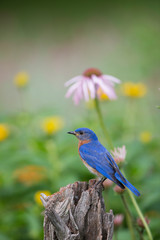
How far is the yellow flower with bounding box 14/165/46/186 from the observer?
193 inches

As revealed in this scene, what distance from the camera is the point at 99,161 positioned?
309 cm

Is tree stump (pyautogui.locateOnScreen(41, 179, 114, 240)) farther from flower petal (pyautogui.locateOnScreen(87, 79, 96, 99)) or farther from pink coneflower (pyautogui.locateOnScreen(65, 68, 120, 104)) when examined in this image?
pink coneflower (pyautogui.locateOnScreen(65, 68, 120, 104))

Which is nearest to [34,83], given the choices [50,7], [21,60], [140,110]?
[21,60]

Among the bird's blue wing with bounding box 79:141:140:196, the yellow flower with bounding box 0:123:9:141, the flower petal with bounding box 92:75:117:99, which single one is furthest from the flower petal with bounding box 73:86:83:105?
the yellow flower with bounding box 0:123:9:141

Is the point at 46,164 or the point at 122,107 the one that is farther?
the point at 122,107

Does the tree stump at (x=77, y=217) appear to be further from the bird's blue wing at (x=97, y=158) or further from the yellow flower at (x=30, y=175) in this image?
the yellow flower at (x=30, y=175)

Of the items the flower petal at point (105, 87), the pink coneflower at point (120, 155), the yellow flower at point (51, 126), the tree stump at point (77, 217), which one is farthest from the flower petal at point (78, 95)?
the yellow flower at point (51, 126)

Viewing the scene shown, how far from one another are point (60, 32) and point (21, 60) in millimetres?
1900

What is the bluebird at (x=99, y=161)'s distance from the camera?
2932mm

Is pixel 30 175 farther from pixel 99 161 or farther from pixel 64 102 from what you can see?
pixel 64 102

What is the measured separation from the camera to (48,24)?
1281 cm

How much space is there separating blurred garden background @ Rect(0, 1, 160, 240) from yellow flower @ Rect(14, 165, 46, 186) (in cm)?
1

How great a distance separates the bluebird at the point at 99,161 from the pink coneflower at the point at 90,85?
351 mm

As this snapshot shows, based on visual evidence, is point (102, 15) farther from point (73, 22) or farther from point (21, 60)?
point (21, 60)
